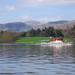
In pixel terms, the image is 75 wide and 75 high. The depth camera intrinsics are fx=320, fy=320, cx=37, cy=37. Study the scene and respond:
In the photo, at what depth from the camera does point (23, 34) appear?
199 metres

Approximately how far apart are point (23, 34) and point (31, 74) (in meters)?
174

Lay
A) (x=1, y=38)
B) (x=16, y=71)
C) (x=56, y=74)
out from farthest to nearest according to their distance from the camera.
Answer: (x=1, y=38), (x=16, y=71), (x=56, y=74)

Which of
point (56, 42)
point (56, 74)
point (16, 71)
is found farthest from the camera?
point (56, 42)

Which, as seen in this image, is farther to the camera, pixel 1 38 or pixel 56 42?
pixel 1 38

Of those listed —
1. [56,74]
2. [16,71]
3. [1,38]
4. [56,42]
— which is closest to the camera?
[56,74]

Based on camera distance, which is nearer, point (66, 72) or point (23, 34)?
point (66, 72)

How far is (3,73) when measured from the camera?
83.2ft

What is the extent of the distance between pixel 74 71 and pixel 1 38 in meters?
171

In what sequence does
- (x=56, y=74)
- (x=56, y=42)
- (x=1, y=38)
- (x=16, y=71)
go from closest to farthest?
(x=56, y=74) < (x=16, y=71) < (x=56, y=42) < (x=1, y=38)

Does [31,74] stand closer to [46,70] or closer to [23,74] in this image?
[23,74]

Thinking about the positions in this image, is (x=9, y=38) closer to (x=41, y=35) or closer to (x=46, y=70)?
(x=41, y=35)

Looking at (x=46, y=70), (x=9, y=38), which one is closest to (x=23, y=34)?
(x=9, y=38)

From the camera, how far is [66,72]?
2594cm

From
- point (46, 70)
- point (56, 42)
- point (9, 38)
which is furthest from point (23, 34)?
point (46, 70)
